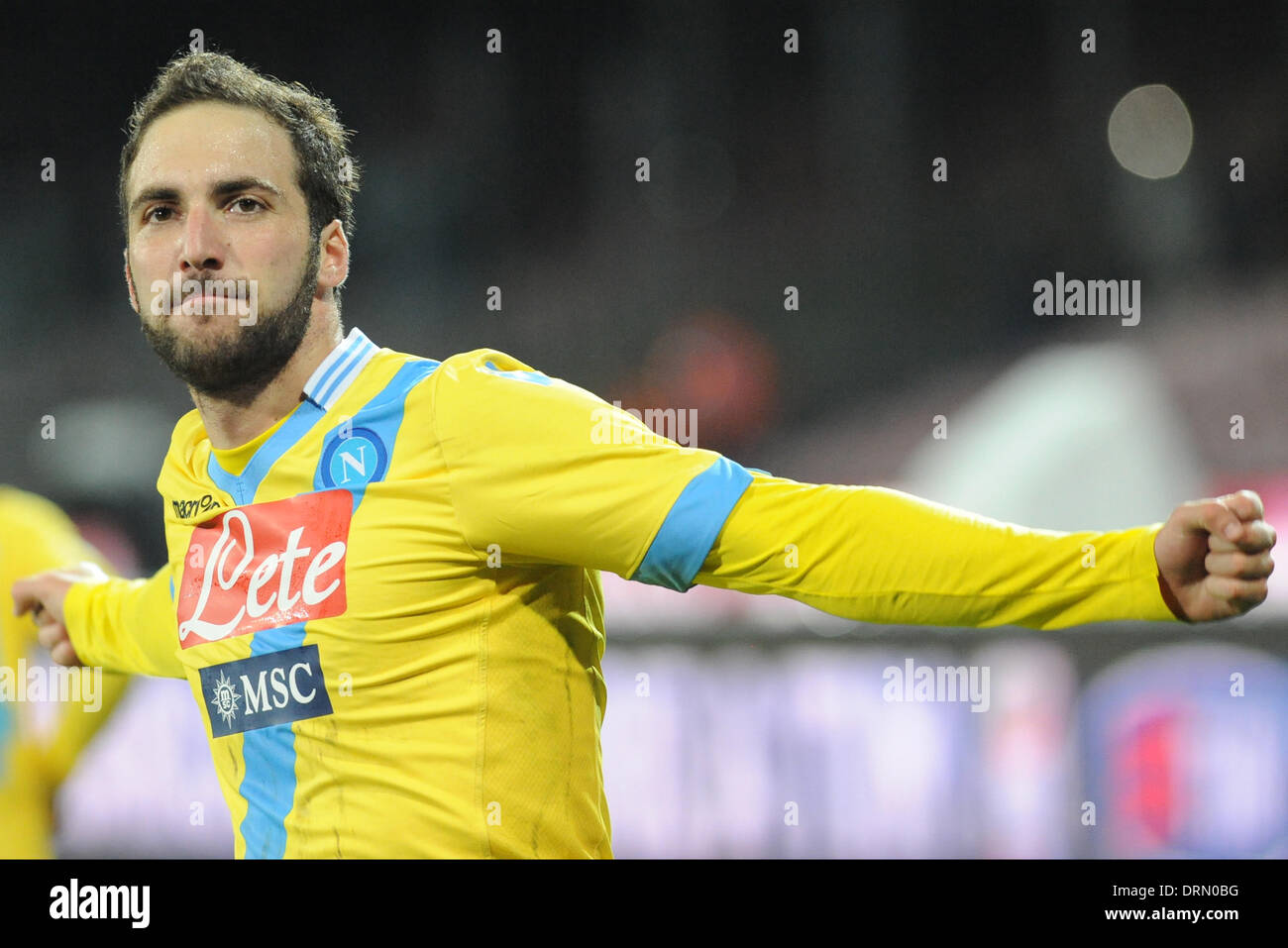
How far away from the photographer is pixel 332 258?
1.92 meters

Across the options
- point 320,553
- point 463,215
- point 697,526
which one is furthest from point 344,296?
point 697,526

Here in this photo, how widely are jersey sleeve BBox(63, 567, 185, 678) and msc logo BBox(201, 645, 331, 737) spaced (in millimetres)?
370

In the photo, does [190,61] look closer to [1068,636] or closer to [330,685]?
[330,685]

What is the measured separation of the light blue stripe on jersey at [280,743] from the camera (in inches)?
65.4

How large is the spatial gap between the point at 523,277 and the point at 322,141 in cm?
297

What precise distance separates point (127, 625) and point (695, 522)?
4.39 feet

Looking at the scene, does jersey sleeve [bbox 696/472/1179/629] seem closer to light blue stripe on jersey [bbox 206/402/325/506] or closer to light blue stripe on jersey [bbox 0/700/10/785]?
light blue stripe on jersey [bbox 206/402/325/506]

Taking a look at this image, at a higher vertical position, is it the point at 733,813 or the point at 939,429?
the point at 939,429

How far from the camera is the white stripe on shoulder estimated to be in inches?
69.3

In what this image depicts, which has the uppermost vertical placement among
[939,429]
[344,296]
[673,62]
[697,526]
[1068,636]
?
[673,62]

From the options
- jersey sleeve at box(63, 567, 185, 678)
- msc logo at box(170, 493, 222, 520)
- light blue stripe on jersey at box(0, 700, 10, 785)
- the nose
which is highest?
the nose

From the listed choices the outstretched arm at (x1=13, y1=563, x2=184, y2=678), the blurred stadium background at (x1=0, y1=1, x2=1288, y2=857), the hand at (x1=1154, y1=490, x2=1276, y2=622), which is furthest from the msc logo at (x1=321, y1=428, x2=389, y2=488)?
the blurred stadium background at (x1=0, y1=1, x2=1288, y2=857)

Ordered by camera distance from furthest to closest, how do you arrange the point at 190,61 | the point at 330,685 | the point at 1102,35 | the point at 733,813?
the point at 1102,35 < the point at 733,813 < the point at 190,61 < the point at 330,685

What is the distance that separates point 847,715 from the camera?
427 centimetres
